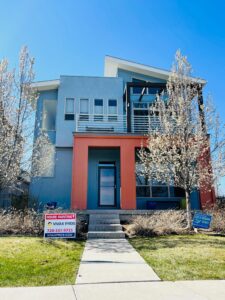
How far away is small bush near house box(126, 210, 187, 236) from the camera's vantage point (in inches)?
390

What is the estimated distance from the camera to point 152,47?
45.1ft

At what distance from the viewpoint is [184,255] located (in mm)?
6652

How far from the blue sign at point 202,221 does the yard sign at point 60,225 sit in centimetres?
501

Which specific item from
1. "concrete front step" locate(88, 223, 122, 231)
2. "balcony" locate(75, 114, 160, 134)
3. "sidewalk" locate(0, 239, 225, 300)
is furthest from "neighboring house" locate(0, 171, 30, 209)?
"sidewalk" locate(0, 239, 225, 300)

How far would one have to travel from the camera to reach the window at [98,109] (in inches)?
684

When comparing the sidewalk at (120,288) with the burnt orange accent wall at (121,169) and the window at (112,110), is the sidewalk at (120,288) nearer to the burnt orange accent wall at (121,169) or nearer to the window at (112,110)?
the burnt orange accent wall at (121,169)

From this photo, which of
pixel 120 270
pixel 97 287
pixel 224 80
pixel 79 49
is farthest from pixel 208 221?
pixel 79 49

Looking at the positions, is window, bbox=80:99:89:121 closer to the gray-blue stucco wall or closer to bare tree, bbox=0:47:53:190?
the gray-blue stucco wall

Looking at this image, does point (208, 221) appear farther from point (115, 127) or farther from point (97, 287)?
point (115, 127)

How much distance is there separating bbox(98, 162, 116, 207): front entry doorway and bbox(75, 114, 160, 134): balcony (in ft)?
7.95

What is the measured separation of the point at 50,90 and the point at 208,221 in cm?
1382

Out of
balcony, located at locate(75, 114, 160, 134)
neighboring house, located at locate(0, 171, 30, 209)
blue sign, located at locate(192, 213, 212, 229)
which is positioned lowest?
blue sign, located at locate(192, 213, 212, 229)

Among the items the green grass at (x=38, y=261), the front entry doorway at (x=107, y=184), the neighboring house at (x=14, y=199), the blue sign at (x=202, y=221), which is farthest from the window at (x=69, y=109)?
the blue sign at (x=202, y=221)

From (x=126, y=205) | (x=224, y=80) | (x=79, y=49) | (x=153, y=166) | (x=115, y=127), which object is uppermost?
(x=79, y=49)
